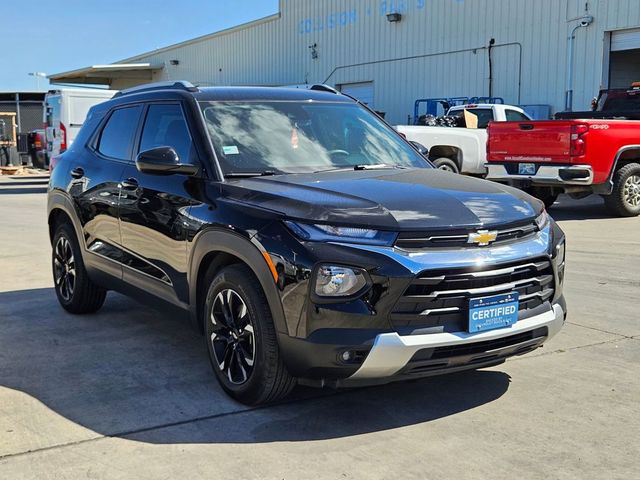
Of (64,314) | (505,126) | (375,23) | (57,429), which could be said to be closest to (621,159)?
(505,126)

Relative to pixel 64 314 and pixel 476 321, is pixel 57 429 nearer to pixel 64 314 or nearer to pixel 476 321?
pixel 476 321

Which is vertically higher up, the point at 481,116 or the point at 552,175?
the point at 481,116

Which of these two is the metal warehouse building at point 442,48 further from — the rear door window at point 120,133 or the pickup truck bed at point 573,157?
the rear door window at point 120,133

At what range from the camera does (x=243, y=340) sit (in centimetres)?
390

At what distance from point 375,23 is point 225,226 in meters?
23.7

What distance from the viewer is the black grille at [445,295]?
339 centimetres

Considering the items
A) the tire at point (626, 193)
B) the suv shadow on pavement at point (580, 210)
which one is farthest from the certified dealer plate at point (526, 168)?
the tire at point (626, 193)

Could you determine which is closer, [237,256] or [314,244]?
[314,244]

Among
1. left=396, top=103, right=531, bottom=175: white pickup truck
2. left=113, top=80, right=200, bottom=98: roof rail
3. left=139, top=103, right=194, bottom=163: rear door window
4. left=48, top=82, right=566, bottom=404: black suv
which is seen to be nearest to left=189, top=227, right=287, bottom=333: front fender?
left=48, top=82, right=566, bottom=404: black suv

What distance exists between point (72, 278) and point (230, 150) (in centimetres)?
242

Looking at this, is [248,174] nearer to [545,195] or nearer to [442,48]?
[545,195]

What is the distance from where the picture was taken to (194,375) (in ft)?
14.9

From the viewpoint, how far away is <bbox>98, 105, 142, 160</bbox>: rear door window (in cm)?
533

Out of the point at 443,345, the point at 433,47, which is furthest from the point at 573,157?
the point at 433,47
